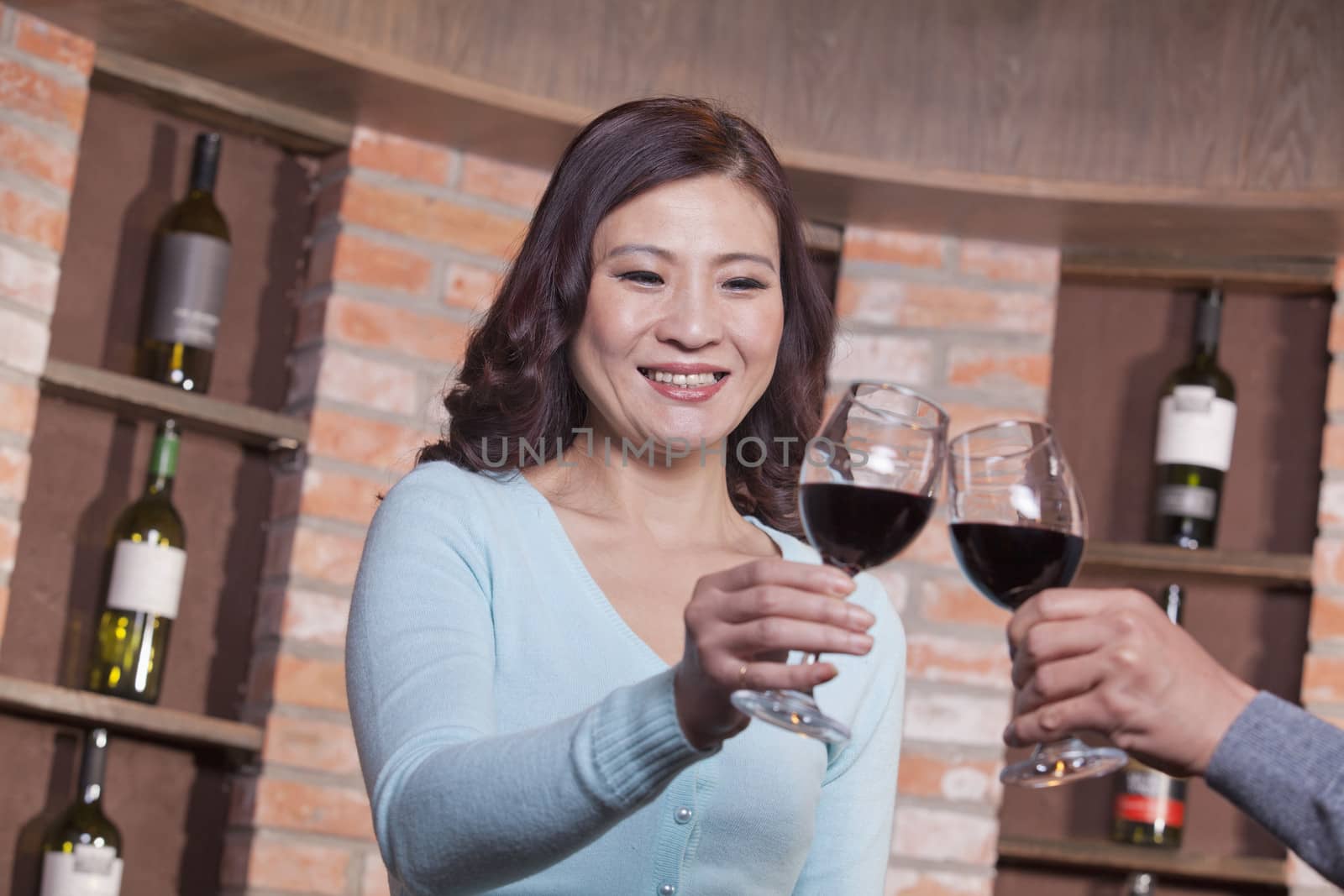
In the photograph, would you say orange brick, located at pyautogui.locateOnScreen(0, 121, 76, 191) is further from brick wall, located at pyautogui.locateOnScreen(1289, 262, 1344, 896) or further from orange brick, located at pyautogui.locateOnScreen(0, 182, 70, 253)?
brick wall, located at pyautogui.locateOnScreen(1289, 262, 1344, 896)

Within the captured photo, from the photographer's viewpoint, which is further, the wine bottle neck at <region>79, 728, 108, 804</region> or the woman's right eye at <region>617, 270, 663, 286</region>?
the wine bottle neck at <region>79, 728, 108, 804</region>

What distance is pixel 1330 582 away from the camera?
7.90ft

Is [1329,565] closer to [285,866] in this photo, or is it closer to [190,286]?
[285,866]

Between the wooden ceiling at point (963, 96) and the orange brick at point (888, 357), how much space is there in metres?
0.18

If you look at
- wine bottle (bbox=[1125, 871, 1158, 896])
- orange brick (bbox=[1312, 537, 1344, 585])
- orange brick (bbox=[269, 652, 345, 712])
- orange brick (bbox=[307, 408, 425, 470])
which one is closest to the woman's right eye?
orange brick (bbox=[307, 408, 425, 470])

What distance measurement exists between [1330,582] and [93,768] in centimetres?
170

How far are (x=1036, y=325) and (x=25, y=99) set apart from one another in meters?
1.45

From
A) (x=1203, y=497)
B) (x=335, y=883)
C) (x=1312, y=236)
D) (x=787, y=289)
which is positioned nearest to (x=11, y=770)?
(x=335, y=883)

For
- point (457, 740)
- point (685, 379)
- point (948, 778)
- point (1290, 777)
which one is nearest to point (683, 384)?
point (685, 379)

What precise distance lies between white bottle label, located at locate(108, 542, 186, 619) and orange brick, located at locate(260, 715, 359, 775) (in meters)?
0.23

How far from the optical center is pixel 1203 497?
7.91 feet

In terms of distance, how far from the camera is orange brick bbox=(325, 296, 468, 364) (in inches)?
93.0

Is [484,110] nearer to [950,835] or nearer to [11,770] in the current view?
[11,770]

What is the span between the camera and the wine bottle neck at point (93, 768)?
6.84 ft
